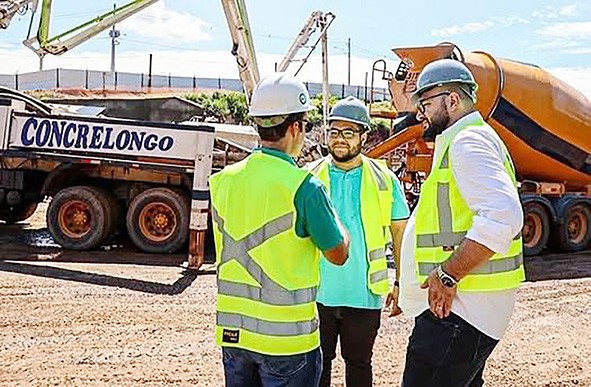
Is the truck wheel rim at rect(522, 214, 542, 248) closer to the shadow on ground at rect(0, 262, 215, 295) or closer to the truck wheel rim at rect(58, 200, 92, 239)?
the shadow on ground at rect(0, 262, 215, 295)

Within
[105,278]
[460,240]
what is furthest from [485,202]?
[105,278]

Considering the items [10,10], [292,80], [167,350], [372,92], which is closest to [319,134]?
[372,92]

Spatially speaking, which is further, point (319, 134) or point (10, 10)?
point (319, 134)

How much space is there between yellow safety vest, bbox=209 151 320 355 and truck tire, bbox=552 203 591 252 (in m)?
9.75

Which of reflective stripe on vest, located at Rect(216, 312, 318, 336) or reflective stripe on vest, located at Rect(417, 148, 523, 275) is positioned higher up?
reflective stripe on vest, located at Rect(417, 148, 523, 275)

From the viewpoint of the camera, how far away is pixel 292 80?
9.66 feet

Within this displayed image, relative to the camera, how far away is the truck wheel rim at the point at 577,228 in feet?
39.6

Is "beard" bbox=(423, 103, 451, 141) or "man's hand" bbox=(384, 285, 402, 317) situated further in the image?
"man's hand" bbox=(384, 285, 402, 317)

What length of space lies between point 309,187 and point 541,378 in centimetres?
366

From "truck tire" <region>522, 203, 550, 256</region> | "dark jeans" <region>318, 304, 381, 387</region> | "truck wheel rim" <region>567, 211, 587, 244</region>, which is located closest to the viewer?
"dark jeans" <region>318, 304, 381, 387</region>

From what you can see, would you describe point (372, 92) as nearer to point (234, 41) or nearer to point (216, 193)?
point (234, 41)

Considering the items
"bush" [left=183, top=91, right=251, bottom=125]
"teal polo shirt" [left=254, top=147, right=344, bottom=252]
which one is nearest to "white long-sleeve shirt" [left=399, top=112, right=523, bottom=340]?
"teal polo shirt" [left=254, top=147, right=344, bottom=252]

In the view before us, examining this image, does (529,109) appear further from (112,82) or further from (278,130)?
(112,82)

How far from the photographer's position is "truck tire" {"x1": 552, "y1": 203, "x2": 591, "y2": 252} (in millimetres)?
11727
